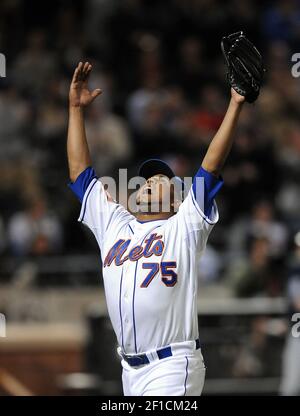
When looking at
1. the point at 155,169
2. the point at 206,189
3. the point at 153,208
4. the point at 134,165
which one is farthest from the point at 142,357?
the point at 134,165

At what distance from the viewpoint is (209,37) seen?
12.9 metres

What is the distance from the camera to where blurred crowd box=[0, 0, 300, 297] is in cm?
1022

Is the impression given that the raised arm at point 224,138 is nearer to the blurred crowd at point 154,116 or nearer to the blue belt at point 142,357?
the blue belt at point 142,357

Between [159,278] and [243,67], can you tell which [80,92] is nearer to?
[243,67]

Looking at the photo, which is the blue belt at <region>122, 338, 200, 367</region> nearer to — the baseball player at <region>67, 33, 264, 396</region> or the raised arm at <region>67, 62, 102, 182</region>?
the baseball player at <region>67, 33, 264, 396</region>

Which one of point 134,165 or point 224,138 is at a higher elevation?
point 224,138

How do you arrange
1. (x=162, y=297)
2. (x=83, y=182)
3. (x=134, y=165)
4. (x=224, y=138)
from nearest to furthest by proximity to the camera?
1. (x=224, y=138)
2. (x=162, y=297)
3. (x=83, y=182)
4. (x=134, y=165)

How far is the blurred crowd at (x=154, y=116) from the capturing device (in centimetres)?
1022

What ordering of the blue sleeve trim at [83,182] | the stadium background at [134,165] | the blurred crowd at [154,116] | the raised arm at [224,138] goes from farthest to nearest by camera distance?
1. the blurred crowd at [154,116]
2. the stadium background at [134,165]
3. the blue sleeve trim at [83,182]
4. the raised arm at [224,138]

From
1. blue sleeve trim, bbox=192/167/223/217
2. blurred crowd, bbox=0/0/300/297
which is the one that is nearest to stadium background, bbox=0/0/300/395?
blurred crowd, bbox=0/0/300/297

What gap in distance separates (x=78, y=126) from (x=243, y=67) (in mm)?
912

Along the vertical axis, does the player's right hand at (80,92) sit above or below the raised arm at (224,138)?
above

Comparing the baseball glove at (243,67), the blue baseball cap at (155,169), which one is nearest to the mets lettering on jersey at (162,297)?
the blue baseball cap at (155,169)

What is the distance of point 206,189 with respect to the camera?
16.1 ft
